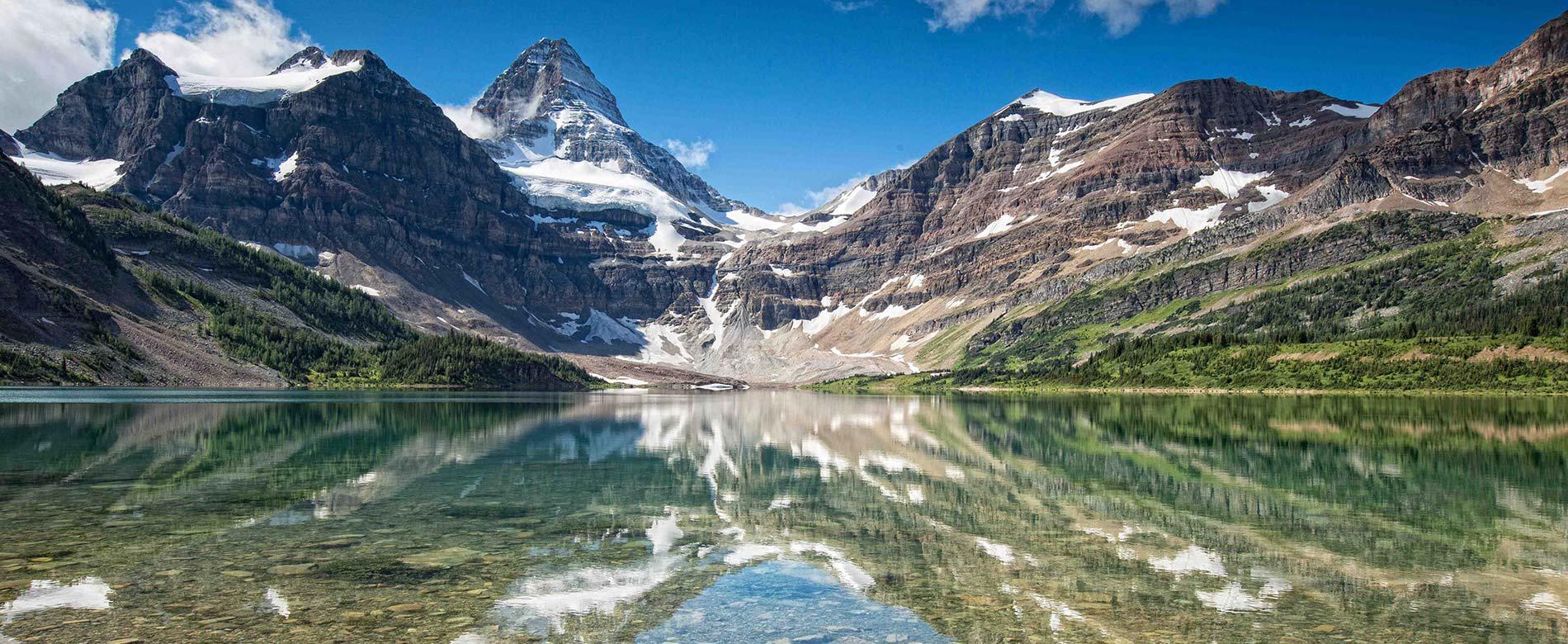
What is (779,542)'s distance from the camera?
21.7 meters

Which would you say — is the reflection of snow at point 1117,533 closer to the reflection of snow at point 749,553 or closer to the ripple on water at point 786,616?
the ripple on water at point 786,616

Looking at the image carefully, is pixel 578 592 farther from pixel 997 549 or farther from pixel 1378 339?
pixel 1378 339

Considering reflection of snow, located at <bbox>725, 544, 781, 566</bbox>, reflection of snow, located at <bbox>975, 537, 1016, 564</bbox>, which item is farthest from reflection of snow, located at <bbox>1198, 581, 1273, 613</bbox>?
reflection of snow, located at <bbox>725, 544, 781, 566</bbox>

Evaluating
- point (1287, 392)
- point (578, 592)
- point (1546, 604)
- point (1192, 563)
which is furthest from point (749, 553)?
point (1287, 392)

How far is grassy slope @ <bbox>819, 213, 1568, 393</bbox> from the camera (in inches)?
4198

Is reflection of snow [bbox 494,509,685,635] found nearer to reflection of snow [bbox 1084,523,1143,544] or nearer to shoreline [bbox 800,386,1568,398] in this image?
reflection of snow [bbox 1084,523,1143,544]

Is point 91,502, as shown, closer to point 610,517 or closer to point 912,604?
point 610,517

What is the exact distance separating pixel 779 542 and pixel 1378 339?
466ft

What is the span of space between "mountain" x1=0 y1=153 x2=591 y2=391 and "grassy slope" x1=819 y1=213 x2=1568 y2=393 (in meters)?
134

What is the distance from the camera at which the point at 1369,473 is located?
113 feet

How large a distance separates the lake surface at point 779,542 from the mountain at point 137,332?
4124 inches

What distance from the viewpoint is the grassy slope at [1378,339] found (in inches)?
4198

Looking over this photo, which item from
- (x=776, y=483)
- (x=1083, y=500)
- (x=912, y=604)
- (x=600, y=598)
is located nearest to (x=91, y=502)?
(x=600, y=598)

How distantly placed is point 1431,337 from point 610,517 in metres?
137
